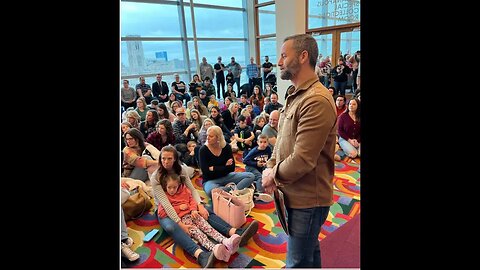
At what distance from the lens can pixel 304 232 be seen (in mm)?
1451

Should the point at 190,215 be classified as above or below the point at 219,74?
below

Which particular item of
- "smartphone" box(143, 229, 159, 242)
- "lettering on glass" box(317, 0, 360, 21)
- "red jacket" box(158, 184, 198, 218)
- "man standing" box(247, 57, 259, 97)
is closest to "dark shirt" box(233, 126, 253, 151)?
"red jacket" box(158, 184, 198, 218)

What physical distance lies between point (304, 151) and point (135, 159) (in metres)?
2.59

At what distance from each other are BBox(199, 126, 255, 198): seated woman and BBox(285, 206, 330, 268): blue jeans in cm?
169

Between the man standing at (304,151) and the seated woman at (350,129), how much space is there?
10.0 ft

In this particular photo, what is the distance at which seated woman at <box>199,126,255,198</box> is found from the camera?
121 inches

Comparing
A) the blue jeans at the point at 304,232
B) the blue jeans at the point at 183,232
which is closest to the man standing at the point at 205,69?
the blue jeans at the point at 183,232

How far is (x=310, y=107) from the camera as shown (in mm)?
1264

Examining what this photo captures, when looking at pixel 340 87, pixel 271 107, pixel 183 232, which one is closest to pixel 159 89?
pixel 271 107

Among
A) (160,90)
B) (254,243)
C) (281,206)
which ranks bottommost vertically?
(254,243)

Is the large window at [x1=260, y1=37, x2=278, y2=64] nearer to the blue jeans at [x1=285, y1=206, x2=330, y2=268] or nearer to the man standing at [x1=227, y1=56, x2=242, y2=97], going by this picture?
the man standing at [x1=227, y1=56, x2=242, y2=97]

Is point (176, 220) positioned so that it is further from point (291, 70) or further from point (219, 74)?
point (219, 74)
